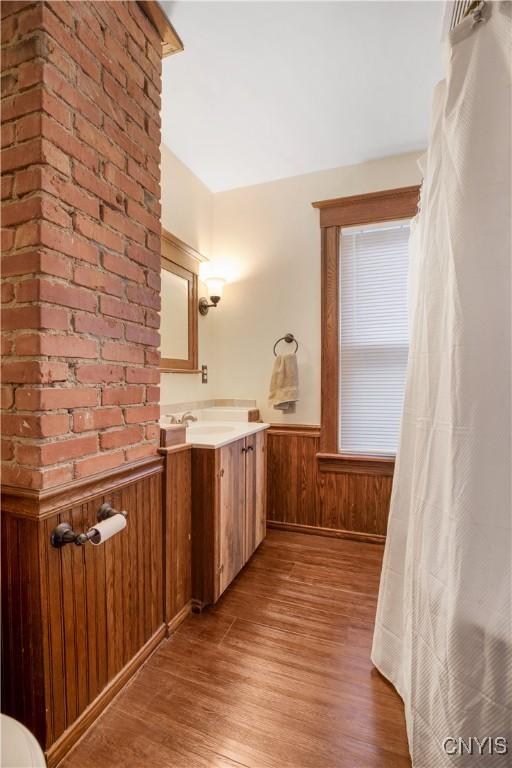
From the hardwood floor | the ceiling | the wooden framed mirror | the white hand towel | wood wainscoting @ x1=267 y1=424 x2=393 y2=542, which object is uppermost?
the ceiling

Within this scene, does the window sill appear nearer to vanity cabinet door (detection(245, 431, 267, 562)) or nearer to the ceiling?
vanity cabinet door (detection(245, 431, 267, 562))

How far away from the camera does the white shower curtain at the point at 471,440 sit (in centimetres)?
80

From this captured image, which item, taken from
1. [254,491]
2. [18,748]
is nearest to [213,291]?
[254,491]

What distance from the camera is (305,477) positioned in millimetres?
2619

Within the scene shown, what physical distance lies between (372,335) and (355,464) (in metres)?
0.93

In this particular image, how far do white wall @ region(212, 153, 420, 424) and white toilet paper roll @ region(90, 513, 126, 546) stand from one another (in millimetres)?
1744

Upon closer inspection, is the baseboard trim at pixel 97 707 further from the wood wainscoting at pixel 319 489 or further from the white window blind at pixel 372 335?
the white window blind at pixel 372 335

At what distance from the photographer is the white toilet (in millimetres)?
642

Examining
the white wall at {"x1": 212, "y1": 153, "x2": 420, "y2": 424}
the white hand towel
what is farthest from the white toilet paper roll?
the white wall at {"x1": 212, "y1": 153, "x2": 420, "y2": 424}

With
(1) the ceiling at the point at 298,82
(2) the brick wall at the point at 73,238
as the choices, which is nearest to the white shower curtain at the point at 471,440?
(1) the ceiling at the point at 298,82

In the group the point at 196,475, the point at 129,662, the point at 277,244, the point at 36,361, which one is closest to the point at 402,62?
the point at 277,244

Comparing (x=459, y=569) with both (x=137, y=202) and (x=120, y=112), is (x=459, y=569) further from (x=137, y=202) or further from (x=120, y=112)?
(x=120, y=112)

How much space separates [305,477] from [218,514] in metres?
1.07

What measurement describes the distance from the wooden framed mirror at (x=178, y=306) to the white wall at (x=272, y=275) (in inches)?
15.1
